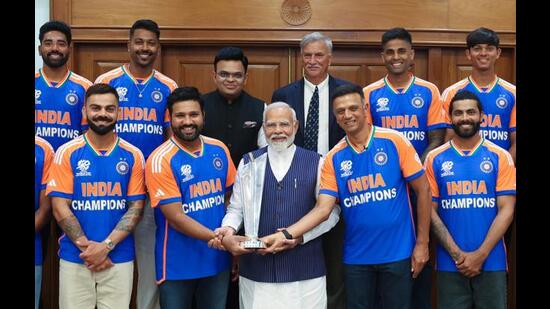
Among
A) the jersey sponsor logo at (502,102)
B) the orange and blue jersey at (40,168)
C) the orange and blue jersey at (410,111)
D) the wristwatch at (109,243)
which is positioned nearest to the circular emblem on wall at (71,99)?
the orange and blue jersey at (40,168)

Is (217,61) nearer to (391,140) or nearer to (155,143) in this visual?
(155,143)

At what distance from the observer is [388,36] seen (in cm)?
428

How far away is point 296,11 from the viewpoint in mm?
5805

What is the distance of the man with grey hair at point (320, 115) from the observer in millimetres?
4105

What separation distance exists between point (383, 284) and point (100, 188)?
69.8 inches

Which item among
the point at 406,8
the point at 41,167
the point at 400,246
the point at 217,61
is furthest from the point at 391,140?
the point at 406,8

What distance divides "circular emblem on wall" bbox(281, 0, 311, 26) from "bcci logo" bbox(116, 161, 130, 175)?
268cm

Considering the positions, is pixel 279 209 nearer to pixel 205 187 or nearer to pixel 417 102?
pixel 205 187

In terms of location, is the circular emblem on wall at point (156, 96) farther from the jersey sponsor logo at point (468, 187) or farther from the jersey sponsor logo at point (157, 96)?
the jersey sponsor logo at point (468, 187)

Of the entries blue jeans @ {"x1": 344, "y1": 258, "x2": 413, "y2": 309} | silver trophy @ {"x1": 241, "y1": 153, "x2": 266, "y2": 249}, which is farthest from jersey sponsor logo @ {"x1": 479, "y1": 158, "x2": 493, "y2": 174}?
silver trophy @ {"x1": 241, "y1": 153, "x2": 266, "y2": 249}

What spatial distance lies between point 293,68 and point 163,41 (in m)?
1.28

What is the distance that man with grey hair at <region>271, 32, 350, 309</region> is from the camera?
4105 mm

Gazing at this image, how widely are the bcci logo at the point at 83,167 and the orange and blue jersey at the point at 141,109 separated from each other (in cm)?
64

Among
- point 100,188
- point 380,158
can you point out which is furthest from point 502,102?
point 100,188
